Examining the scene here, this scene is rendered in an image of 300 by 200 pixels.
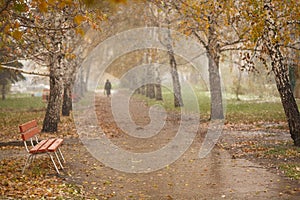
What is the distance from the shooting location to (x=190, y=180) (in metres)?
8.72

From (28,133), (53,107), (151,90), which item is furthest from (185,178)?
(151,90)

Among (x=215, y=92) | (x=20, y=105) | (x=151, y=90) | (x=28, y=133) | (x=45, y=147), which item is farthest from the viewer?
(x=151, y=90)

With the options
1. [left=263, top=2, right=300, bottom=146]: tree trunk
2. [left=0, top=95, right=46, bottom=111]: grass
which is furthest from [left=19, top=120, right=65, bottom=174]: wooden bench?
[left=0, top=95, right=46, bottom=111]: grass

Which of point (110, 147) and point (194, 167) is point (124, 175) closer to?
point (194, 167)

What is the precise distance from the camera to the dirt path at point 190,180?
24.9 feet

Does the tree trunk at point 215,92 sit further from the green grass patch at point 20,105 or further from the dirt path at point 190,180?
the green grass patch at point 20,105

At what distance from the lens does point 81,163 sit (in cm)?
1064

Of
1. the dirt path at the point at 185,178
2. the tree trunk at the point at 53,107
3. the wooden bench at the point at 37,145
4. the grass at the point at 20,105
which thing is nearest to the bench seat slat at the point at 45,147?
the wooden bench at the point at 37,145

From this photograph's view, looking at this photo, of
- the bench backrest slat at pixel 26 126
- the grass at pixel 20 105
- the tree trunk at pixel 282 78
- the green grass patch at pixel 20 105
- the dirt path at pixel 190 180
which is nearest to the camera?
the dirt path at pixel 190 180

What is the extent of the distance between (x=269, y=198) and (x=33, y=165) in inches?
213

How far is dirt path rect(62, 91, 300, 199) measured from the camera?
24.9ft

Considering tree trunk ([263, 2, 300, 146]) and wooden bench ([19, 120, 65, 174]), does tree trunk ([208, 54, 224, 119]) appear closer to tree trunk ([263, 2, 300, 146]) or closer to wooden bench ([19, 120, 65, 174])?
tree trunk ([263, 2, 300, 146])

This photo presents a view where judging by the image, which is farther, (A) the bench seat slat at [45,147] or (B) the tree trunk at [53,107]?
(B) the tree trunk at [53,107]

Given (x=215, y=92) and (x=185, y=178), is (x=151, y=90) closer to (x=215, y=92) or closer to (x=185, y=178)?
(x=215, y=92)
